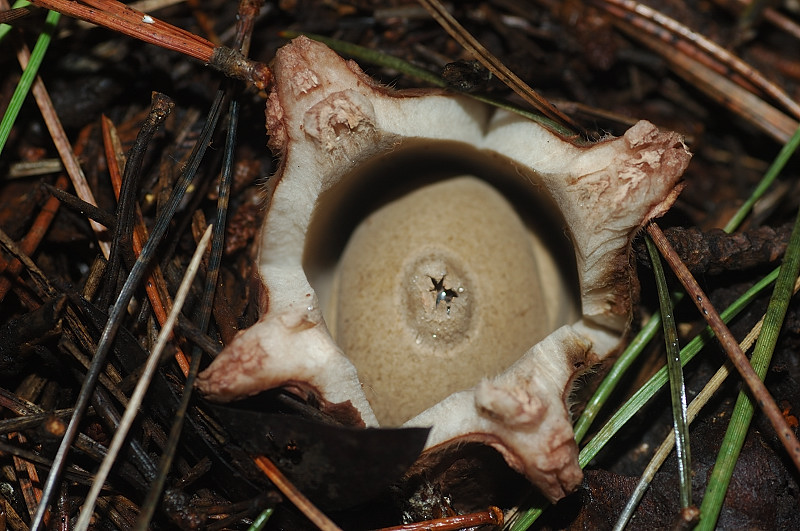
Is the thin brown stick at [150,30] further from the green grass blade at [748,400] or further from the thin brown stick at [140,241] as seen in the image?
the green grass blade at [748,400]

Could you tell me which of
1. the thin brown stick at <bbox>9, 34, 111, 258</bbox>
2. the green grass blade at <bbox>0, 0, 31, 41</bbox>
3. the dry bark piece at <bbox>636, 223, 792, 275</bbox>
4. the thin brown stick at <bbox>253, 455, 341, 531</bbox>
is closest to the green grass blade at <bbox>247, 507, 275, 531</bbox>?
the thin brown stick at <bbox>253, 455, 341, 531</bbox>

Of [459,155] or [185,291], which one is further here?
[459,155]

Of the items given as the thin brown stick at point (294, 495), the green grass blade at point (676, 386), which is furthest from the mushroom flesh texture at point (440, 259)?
the thin brown stick at point (294, 495)

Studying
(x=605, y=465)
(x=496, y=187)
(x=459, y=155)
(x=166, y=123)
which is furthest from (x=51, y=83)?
(x=605, y=465)

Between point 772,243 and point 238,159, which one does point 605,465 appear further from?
point 238,159

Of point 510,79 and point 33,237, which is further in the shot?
point 33,237

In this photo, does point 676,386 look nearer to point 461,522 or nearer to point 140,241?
point 461,522

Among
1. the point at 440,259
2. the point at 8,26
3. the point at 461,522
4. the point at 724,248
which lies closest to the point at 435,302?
the point at 440,259
